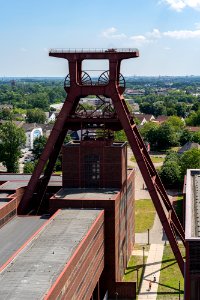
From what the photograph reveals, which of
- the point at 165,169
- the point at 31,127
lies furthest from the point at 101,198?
the point at 31,127

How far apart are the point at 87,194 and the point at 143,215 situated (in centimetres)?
2753

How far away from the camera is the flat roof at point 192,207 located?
34672 millimetres

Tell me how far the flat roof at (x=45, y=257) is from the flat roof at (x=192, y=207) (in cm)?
872

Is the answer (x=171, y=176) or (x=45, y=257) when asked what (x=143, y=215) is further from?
(x=45, y=257)

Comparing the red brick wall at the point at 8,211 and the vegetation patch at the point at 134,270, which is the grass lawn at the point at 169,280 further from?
the red brick wall at the point at 8,211

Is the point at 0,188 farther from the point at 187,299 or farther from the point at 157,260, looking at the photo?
the point at 187,299

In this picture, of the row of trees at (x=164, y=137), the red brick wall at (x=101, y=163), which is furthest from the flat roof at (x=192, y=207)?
the row of trees at (x=164, y=137)

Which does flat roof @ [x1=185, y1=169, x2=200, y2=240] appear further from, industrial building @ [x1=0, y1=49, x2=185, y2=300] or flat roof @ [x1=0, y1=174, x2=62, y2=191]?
flat roof @ [x1=0, y1=174, x2=62, y2=191]

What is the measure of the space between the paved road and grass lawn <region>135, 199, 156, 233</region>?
23642 mm

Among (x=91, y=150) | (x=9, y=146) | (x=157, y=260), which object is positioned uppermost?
(x=91, y=150)

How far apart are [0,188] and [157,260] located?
19742 millimetres

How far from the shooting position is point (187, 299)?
3272cm

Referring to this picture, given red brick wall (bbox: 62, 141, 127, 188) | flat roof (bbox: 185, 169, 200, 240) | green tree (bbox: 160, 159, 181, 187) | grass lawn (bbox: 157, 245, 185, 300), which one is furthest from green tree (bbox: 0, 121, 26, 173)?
flat roof (bbox: 185, 169, 200, 240)

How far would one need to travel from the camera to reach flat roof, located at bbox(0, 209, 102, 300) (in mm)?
32000
